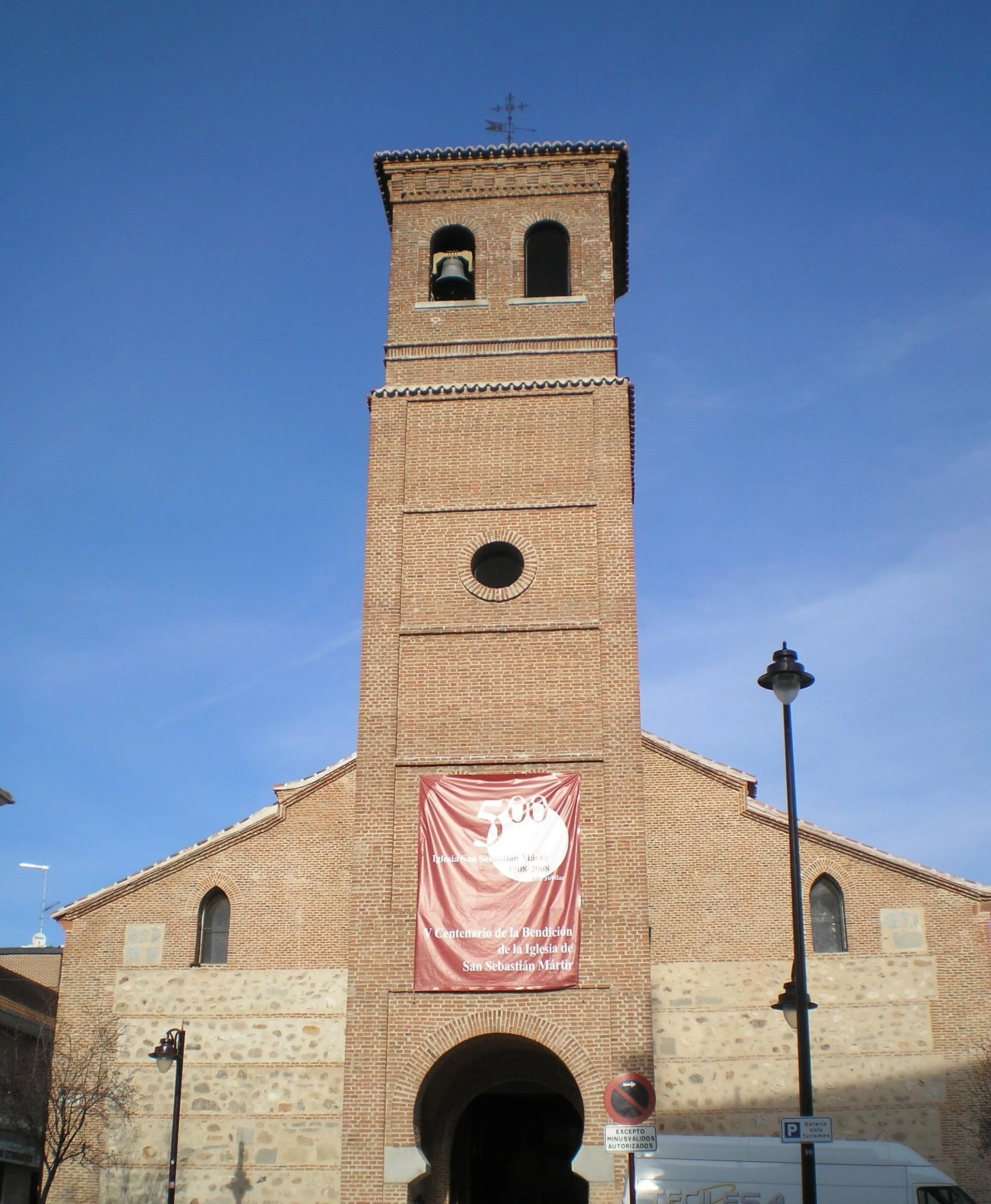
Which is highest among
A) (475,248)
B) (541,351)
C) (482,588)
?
(475,248)

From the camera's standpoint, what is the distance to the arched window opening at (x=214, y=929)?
23656mm

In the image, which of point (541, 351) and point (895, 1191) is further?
point (541, 351)

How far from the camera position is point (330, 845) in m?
23.8

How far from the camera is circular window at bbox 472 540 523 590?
20828 mm

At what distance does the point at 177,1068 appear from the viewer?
21.3 metres

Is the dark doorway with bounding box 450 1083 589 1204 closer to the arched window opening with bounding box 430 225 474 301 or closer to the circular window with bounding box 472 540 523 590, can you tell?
the circular window with bounding box 472 540 523 590

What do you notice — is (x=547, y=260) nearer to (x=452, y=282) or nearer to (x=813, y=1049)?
(x=452, y=282)

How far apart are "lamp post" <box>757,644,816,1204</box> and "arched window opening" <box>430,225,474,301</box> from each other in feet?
35.9

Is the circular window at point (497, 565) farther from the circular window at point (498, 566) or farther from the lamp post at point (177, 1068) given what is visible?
the lamp post at point (177, 1068)

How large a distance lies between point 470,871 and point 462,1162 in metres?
5.56

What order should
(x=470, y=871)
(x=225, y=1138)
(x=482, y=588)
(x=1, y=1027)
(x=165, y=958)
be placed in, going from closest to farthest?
(x=470, y=871) → (x=482, y=588) → (x=225, y=1138) → (x=165, y=958) → (x=1, y=1027)

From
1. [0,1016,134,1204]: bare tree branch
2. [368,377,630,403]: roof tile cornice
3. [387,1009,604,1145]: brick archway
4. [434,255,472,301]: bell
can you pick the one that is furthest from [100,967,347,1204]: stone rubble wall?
[434,255,472,301]: bell

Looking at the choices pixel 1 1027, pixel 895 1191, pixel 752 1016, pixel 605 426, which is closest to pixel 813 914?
pixel 752 1016

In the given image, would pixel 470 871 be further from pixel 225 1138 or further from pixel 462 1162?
pixel 225 1138
